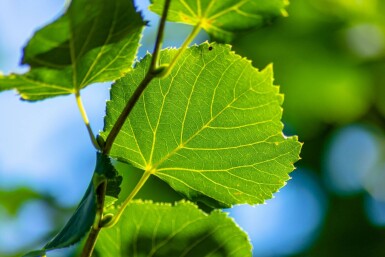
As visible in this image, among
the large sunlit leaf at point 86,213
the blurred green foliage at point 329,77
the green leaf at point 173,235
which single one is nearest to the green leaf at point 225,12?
the large sunlit leaf at point 86,213

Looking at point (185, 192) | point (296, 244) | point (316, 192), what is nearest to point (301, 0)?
point (316, 192)

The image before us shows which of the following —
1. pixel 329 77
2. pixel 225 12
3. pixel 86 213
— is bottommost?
pixel 86 213

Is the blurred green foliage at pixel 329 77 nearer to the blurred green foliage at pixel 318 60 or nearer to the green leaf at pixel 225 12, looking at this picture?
the blurred green foliage at pixel 318 60

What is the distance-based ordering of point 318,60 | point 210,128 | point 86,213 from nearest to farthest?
point 86,213
point 210,128
point 318,60

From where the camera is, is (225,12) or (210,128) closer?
(225,12)

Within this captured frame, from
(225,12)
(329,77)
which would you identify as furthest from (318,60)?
(225,12)

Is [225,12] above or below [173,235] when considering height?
above

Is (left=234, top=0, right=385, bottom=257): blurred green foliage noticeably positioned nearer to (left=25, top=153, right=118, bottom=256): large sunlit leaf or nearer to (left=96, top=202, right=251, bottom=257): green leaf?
(left=96, top=202, right=251, bottom=257): green leaf

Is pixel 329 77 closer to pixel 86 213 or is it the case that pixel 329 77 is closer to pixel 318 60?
pixel 318 60
